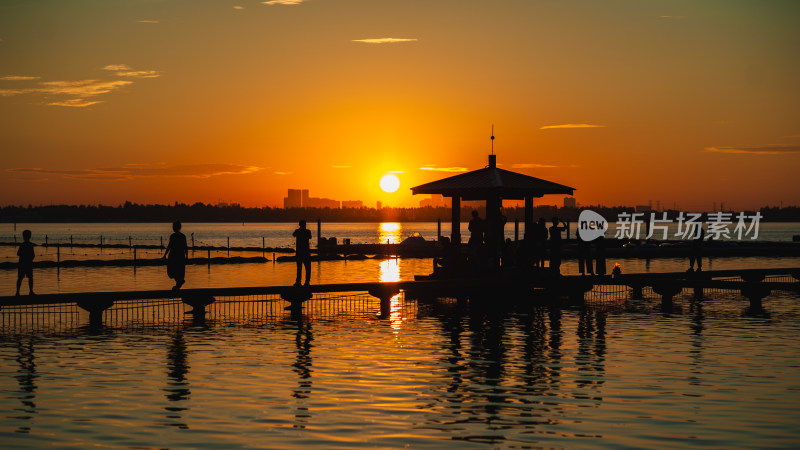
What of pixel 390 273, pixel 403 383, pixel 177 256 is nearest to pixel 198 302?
pixel 177 256

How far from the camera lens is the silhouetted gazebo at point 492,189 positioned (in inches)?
1019

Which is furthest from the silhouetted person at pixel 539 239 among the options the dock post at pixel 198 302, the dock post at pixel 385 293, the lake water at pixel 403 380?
the dock post at pixel 198 302

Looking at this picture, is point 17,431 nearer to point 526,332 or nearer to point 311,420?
point 311,420

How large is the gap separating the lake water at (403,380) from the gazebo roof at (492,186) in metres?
3.79

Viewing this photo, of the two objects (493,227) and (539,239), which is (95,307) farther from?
(539,239)

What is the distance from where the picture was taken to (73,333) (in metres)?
20.6

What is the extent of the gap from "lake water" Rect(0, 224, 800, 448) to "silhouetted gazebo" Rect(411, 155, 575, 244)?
3567 mm

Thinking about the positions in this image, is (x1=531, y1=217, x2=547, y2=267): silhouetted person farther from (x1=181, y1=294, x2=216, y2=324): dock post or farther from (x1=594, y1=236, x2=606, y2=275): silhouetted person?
(x1=181, y1=294, x2=216, y2=324): dock post

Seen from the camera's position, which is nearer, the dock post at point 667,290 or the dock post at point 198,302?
the dock post at point 198,302

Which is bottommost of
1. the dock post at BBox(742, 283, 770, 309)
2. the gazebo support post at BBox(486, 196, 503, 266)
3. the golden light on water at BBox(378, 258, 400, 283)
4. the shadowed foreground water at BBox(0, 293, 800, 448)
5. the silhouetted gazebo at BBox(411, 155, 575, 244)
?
the shadowed foreground water at BBox(0, 293, 800, 448)

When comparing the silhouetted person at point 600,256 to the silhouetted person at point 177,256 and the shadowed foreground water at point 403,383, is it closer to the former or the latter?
the shadowed foreground water at point 403,383

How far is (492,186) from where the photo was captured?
25531 millimetres

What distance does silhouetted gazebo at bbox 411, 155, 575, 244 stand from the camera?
25.9m

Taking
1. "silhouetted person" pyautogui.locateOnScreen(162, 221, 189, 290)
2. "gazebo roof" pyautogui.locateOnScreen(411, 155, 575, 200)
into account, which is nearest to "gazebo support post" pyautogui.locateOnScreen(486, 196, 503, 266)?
"gazebo roof" pyautogui.locateOnScreen(411, 155, 575, 200)
